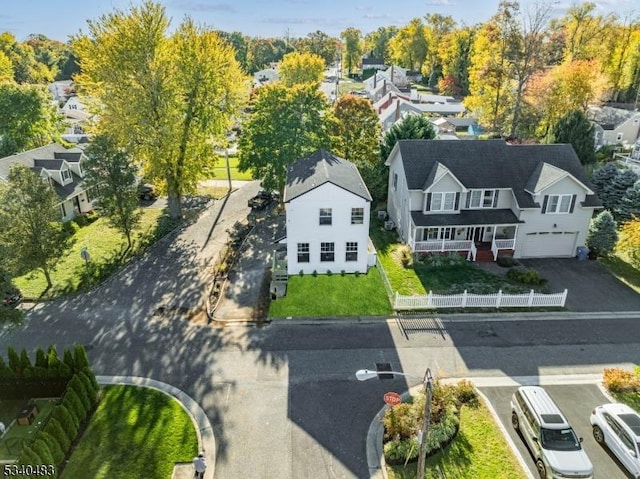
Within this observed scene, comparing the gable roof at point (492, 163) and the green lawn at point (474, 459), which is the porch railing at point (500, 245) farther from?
the green lawn at point (474, 459)

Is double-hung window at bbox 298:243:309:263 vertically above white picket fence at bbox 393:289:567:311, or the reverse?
double-hung window at bbox 298:243:309:263

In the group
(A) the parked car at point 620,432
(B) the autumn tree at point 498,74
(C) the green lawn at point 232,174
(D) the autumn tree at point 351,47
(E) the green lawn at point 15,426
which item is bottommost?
(E) the green lawn at point 15,426

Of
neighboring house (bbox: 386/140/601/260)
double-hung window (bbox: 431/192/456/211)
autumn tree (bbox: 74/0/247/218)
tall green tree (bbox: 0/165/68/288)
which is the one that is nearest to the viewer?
tall green tree (bbox: 0/165/68/288)

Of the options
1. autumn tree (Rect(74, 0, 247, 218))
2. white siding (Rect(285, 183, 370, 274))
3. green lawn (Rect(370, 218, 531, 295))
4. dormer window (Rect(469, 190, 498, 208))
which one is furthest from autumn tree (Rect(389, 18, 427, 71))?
white siding (Rect(285, 183, 370, 274))

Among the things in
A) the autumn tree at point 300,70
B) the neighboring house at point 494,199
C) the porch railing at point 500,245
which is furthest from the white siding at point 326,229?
the autumn tree at point 300,70

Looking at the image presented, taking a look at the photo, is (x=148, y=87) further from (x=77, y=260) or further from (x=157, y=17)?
(x=77, y=260)

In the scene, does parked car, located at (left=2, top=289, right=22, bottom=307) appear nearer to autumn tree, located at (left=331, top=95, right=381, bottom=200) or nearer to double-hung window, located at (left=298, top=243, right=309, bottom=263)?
double-hung window, located at (left=298, top=243, right=309, bottom=263)

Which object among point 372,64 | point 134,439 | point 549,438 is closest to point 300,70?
point 134,439

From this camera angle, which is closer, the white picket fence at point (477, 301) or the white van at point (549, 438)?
the white van at point (549, 438)
